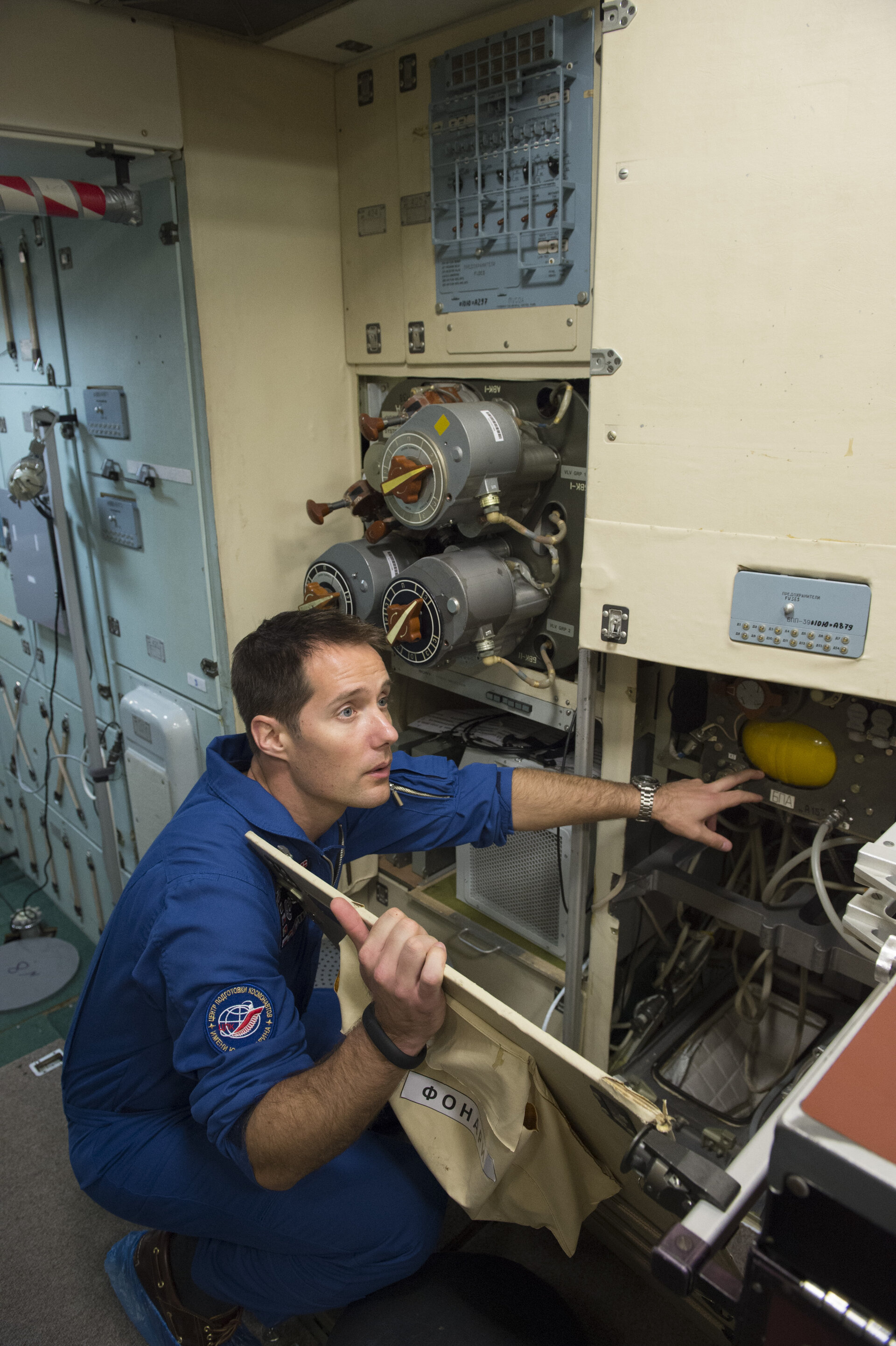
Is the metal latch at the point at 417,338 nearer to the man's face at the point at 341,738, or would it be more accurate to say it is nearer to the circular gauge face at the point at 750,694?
the man's face at the point at 341,738

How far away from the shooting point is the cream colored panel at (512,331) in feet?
5.64

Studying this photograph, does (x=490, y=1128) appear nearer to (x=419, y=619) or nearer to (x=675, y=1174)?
(x=675, y=1174)

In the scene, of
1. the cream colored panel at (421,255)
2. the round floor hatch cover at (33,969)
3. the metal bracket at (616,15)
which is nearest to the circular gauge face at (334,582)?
the cream colored panel at (421,255)

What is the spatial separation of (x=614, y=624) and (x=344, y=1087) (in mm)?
804

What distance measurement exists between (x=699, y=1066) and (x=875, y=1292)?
1221mm

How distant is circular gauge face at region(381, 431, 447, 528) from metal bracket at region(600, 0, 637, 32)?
28.4 inches

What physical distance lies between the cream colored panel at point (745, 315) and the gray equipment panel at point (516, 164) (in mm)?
420

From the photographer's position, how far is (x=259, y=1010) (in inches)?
47.7

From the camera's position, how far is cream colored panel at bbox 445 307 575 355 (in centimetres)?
172

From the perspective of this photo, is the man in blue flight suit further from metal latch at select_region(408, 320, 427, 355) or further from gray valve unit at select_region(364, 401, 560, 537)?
metal latch at select_region(408, 320, 427, 355)

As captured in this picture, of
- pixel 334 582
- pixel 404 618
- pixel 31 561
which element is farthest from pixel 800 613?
pixel 31 561

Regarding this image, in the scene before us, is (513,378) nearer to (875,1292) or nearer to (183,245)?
(183,245)

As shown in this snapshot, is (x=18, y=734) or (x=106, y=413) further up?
(x=106, y=413)

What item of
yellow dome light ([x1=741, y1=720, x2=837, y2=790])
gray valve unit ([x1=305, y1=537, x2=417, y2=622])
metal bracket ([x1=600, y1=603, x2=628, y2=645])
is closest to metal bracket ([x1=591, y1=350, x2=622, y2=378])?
metal bracket ([x1=600, y1=603, x2=628, y2=645])
